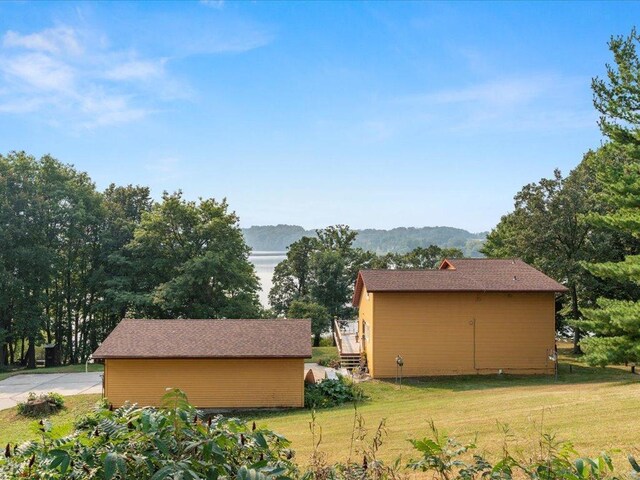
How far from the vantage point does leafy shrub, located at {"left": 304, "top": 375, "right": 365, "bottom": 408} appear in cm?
1780

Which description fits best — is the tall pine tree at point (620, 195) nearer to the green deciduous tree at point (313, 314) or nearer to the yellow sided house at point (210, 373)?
the yellow sided house at point (210, 373)

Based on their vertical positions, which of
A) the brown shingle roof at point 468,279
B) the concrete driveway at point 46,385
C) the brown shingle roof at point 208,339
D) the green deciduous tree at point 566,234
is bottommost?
the concrete driveway at point 46,385

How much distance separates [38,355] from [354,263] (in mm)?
28718

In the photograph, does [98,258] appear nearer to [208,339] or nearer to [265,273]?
[208,339]

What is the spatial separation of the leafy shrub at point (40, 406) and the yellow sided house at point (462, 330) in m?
13.0

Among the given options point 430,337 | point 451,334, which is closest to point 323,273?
point 430,337

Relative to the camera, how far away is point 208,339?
738 inches

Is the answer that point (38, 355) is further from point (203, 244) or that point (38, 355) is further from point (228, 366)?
point (228, 366)

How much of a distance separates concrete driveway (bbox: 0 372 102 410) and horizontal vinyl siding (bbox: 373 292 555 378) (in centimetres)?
1323

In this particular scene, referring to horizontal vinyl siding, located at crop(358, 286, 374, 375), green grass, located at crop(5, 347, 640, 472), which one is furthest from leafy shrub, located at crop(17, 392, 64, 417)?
horizontal vinyl siding, located at crop(358, 286, 374, 375)

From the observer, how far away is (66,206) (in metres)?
33.2

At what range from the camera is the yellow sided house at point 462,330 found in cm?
2162

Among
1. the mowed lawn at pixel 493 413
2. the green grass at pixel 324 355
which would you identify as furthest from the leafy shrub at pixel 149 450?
the green grass at pixel 324 355

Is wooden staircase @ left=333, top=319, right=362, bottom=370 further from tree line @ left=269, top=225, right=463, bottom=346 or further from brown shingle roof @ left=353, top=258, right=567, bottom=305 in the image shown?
tree line @ left=269, top=225, right=463, bottom=346
